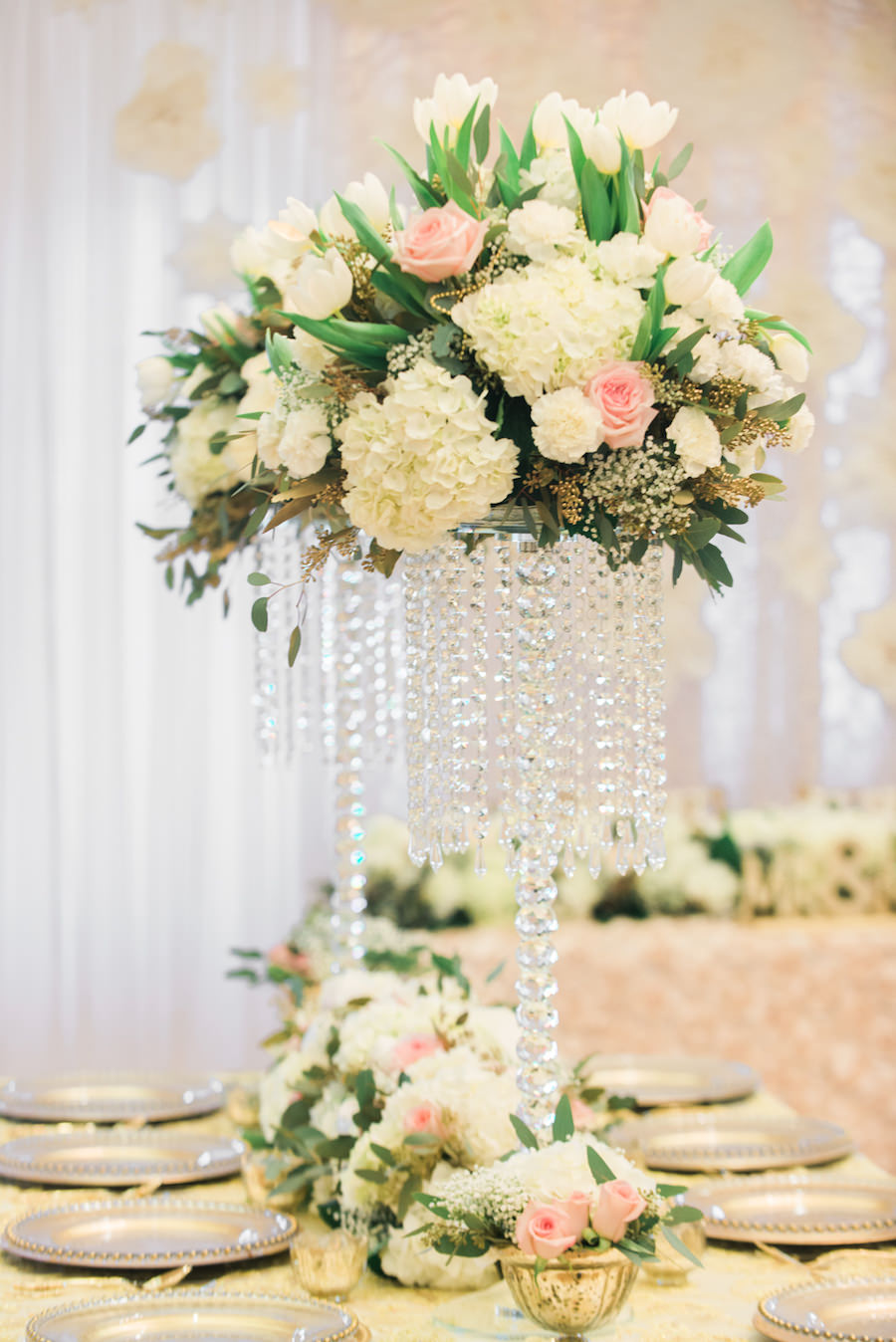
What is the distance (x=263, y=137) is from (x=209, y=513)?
2.97 meters

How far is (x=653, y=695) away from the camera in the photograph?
1.56 metres

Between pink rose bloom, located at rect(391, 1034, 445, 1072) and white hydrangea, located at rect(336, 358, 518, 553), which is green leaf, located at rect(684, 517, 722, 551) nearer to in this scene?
white hydrangea, located at rect(336, 358, 518, 553)

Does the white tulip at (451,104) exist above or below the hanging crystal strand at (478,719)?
above

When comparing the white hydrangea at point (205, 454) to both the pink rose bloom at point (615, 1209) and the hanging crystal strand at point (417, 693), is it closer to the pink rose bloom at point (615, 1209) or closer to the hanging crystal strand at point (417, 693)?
the hanging crystal strand at point (417, 693)

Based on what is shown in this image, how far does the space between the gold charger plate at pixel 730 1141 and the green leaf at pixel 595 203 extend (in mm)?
1167

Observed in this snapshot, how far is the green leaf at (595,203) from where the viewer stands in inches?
57.3

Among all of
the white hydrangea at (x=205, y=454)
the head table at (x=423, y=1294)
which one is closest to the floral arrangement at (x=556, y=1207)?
the head table at (x=423, y=1294)

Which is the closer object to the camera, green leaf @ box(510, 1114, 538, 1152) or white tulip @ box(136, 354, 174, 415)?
green leaf @ box(510, 1114, 538, 1152)

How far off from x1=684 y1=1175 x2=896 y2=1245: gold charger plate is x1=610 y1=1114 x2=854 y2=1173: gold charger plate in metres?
0.10

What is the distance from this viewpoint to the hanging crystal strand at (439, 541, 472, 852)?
1.53 meters

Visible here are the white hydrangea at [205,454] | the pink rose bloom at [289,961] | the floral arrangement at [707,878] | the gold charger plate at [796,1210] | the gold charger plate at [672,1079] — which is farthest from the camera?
the floral arrangement at [707,878]

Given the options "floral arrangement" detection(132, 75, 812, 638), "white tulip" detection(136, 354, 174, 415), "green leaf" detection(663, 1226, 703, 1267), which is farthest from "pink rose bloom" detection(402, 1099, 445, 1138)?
"white tulip" detection(136, 354, 174, 415)

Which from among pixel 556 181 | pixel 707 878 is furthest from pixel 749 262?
pixel 707 878

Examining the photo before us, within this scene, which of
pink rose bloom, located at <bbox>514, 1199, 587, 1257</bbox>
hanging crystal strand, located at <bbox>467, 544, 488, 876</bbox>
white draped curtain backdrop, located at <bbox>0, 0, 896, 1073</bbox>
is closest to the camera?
pink rose bloom, located at <bbox>514, 1199, 587, 1257</bbox>
